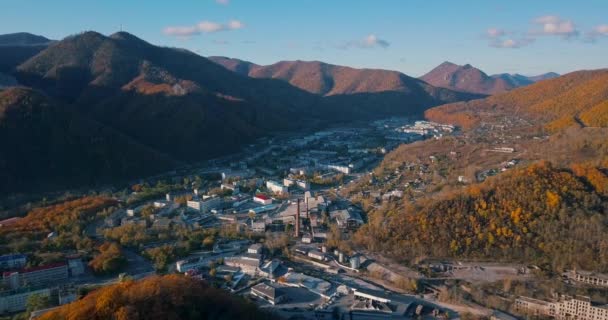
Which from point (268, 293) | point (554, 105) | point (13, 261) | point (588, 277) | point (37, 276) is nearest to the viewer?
point (268, 293)

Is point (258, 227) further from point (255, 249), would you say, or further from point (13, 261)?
point (13, 261)

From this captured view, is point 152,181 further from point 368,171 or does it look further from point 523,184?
→ point 523,184

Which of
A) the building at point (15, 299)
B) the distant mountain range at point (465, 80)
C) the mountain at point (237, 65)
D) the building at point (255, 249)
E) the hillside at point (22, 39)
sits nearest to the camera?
the building at point (15, 299)

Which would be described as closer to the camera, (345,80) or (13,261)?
(13,261)

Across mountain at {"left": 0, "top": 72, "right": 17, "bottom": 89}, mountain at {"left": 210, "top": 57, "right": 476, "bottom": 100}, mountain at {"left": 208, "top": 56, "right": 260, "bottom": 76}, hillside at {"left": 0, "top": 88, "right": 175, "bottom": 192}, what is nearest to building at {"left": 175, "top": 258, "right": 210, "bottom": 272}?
hillside at {"left": 0, "top": 88, "right": 175, "bottom": 192}

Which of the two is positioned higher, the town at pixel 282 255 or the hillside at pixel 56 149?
the hillside at pixel 56 149

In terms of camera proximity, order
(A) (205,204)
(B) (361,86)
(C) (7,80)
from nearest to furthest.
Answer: (A) (205,204)
(C) (7,80)
(B) (361,86)

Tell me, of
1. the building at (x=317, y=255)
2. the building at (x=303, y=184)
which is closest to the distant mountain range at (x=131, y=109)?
the building at (x=303, y=184)

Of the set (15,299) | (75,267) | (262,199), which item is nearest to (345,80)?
(262,199)

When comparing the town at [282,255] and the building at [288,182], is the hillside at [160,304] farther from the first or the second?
the building at [288,182]
